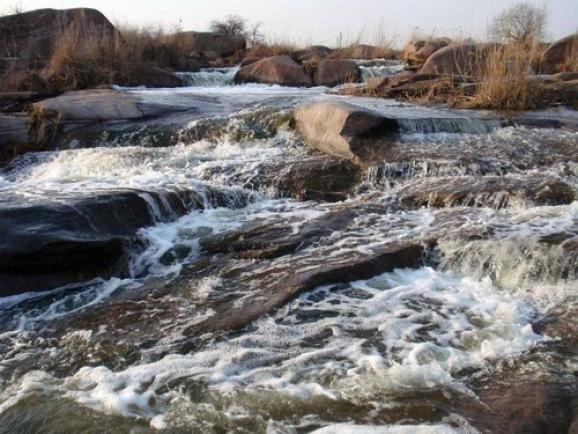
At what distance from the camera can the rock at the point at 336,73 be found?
43.6ft

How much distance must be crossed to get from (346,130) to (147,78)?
22.8 feet

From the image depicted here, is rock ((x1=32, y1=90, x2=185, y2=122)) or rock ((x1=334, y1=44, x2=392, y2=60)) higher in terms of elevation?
rock ((x1=334, y1=44, x2=392, y2=60))

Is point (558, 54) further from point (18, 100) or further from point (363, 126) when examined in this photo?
point (18, 100)

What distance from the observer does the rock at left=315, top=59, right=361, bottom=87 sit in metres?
13.3

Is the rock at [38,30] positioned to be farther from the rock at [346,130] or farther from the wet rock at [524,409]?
the wet rock at [524,409]

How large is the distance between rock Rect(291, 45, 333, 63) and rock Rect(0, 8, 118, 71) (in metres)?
4.73

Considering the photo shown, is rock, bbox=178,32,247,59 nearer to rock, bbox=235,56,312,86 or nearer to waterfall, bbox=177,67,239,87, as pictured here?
waterfall, bbox=177,67,239,87

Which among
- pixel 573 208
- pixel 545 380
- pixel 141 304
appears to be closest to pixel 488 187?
pixel 573 208

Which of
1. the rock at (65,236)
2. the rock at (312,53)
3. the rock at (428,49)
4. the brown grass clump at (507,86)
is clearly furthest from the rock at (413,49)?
the rock at (65,236)

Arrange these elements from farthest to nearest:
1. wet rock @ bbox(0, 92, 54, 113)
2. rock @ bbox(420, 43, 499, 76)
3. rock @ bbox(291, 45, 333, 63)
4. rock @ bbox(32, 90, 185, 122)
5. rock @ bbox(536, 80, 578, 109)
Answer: rock @ bbox(291, 45, 333, 63) → rock @ bbox(420, 43, 499, 76) → wet rock @ bbox(0, 92, 54, 113) → rock @ bbox(536, 80, 578, 109) → rock @ bbox(32, 90, 185, 122)

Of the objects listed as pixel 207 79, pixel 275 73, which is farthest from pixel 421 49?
pixel 207 79

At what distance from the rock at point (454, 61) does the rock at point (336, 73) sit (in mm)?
2433

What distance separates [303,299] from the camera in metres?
3.40

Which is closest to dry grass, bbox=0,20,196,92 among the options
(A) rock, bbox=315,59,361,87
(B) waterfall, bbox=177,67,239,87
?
(B) waterfall, bbox=177,67,239,87
